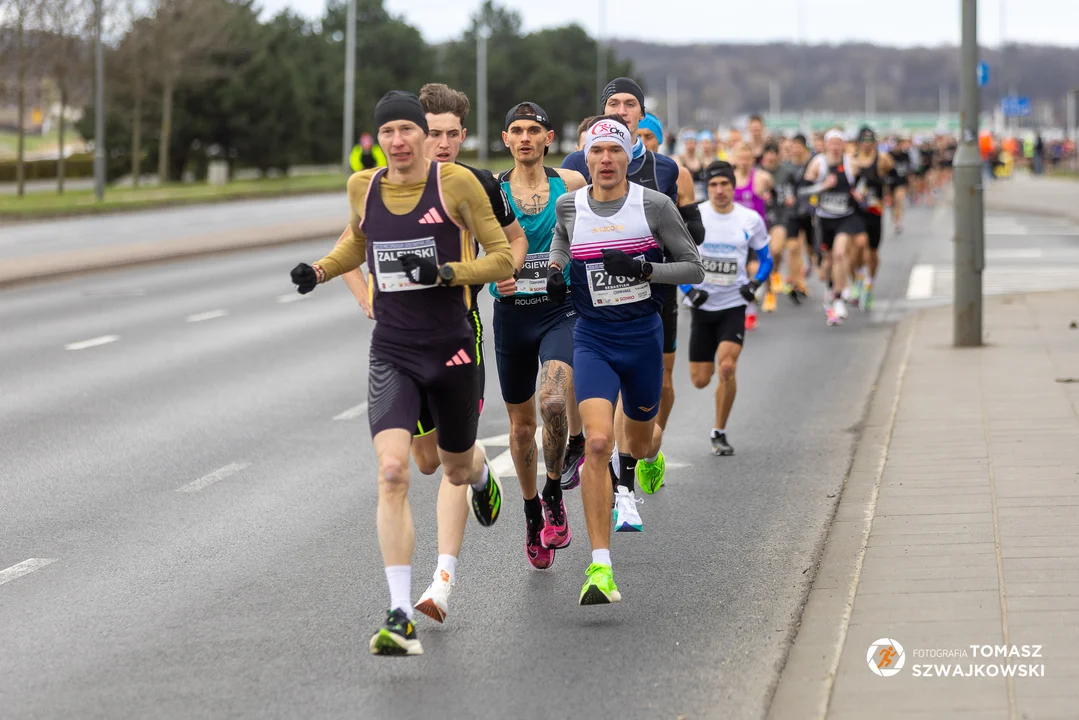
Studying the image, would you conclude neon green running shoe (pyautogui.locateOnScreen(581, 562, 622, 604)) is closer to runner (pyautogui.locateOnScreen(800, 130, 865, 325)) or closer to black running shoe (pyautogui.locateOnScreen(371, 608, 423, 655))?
black running shoe (pyautogui.locateOnScreen(371, 608, 423, 655))

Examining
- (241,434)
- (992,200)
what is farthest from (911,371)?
(992,200)

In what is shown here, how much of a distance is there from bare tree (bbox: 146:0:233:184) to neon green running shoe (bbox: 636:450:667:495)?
5018 centimetres

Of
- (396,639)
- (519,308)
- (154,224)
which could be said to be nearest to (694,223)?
(519,308)

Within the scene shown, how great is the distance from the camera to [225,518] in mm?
8391

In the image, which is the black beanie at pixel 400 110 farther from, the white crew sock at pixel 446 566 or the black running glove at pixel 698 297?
the black running glove at pixel 698 297

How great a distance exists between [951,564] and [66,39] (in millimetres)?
46075

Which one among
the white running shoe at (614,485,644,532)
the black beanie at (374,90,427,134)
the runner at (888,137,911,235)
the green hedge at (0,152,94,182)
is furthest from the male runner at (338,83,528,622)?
the green hedge at (0,152,94,182)

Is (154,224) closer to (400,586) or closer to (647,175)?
(647,175)

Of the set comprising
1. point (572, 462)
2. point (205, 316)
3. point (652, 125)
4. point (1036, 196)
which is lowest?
point (572, 462)

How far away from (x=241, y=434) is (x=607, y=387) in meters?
4.73

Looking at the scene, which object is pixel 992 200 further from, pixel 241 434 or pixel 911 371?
pixel 241 434

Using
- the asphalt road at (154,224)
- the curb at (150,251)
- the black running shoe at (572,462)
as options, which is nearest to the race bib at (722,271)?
the black running shoe at (572,462)

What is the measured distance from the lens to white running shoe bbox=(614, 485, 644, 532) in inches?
314

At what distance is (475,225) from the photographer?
6.15 metres
